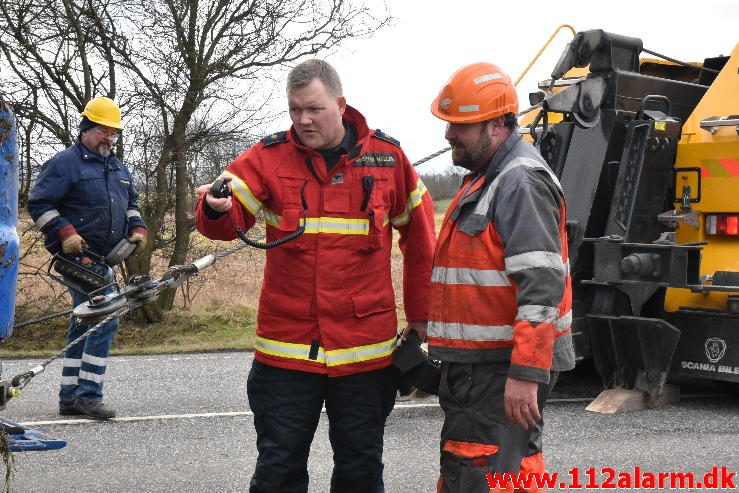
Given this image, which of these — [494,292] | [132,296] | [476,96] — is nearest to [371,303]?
[494,292]

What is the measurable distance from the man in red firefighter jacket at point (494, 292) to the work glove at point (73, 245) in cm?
363

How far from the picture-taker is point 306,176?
388cm

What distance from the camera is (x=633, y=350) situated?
671cm

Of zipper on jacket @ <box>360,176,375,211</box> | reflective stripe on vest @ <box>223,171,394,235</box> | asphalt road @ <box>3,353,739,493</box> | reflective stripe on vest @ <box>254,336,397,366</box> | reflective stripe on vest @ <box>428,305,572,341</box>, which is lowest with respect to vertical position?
asphalt road @ <box>3,353,739,493</box>

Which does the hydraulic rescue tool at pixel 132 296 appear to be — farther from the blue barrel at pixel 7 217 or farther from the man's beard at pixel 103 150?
the man's beard at pixel 103 150

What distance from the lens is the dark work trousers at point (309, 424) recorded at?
12.4 feet

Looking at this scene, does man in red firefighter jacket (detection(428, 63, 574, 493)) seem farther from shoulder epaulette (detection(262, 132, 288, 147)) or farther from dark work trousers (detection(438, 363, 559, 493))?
shoulder epaulette (detection(262, 132, 288, 147))

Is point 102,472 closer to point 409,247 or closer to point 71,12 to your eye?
point 409,247

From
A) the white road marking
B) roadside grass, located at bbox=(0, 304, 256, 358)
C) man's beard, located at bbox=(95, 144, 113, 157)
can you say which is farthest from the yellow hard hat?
roadside grass, located at bbox=(0, 304, 256, 358)

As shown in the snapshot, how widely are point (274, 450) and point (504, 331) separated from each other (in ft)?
3.22

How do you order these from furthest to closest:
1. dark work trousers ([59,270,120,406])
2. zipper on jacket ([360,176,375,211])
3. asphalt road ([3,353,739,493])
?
dark work trousers ([59,270,120,406]) → asphalt road ([3,353,739,493]) → zipper on jacket ([360,176,375,211])

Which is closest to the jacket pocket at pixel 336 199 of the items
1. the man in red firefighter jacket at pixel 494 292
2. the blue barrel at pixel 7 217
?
the man in red firefighter jacket at pixel 494 292

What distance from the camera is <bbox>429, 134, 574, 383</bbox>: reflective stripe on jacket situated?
3250 millimetres

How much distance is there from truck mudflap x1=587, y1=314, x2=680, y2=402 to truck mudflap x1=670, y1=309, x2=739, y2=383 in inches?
8.0
